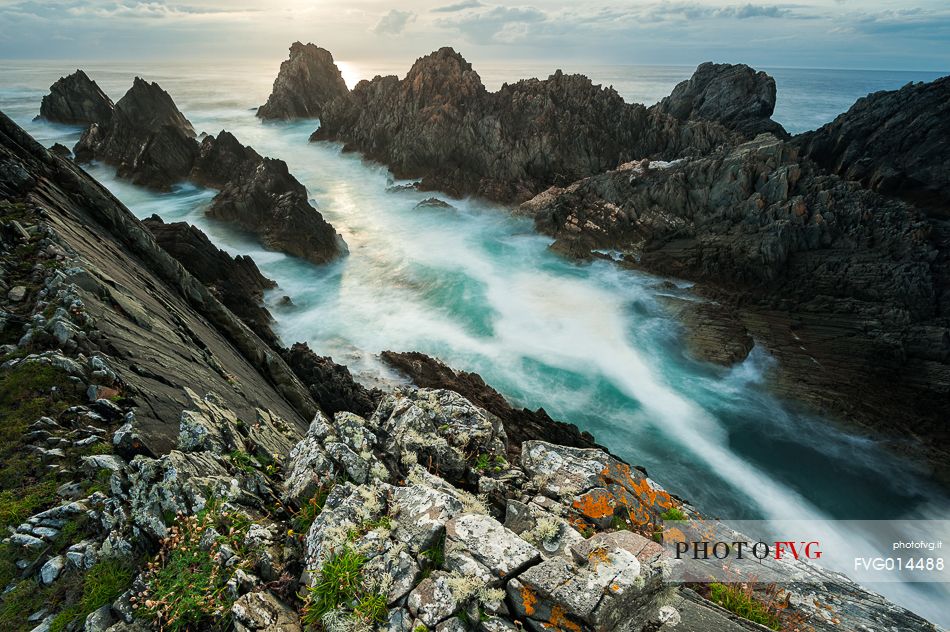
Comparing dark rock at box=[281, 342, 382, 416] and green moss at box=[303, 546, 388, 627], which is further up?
green moss at box=[303, 546, 388, 627]

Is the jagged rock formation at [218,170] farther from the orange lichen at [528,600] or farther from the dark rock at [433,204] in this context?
the orange lichen at [528,600]

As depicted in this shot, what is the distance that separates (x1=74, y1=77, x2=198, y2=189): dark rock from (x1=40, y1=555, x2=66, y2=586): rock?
5369cm

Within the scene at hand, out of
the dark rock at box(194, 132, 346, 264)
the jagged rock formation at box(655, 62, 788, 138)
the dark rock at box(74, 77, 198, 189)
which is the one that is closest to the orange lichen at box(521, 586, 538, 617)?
the dark rock at box(194, 132, 346, 264)

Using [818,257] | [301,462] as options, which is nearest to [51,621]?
[301,462]

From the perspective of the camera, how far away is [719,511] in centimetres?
1939

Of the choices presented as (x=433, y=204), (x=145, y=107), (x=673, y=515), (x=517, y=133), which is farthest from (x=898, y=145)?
(x=145, y=107)

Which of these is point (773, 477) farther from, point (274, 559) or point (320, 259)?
point (320, 259)

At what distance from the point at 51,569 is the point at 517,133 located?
56.2 metres

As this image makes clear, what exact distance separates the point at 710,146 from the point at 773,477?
141ft

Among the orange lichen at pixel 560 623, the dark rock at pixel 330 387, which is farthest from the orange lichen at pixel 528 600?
the dark rock at pixel 330 387

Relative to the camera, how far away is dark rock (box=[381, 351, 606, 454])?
64.8 ft

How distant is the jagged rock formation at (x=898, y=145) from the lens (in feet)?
117

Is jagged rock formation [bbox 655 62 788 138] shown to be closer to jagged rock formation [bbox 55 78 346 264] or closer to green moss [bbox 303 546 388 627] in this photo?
jagged rock formation [bbox 55 78 346 264]

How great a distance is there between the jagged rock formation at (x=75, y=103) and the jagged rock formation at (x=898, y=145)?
324ft
